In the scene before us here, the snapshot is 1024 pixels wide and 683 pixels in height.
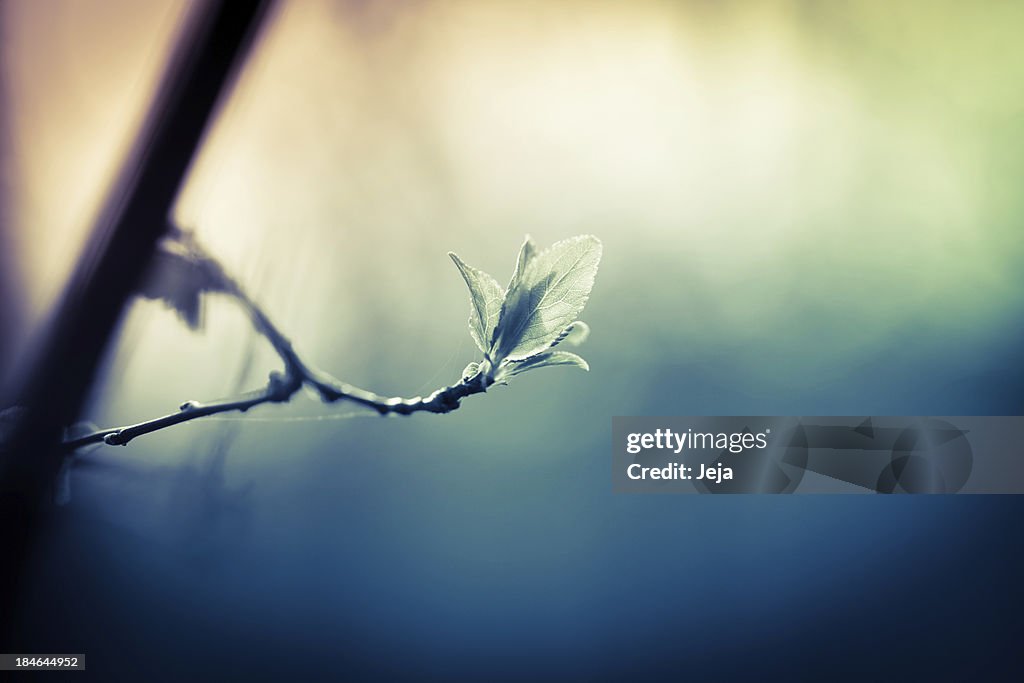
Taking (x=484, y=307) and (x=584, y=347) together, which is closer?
(x=484, y=307)

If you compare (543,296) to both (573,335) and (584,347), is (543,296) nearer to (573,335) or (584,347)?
(573,335)

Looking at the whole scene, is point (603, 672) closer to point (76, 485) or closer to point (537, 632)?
point (537, 632)

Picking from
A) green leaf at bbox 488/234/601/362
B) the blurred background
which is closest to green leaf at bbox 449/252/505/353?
green leaf at bbox 488/234/601/362

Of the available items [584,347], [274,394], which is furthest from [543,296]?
[584,347]

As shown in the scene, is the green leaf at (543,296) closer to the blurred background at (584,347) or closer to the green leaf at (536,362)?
the green leaf at (536,362)

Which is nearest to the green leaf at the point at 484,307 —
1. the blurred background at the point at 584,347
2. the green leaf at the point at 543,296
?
the green leaf at the point at 543,296

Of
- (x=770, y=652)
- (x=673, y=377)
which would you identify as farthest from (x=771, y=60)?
(x=770, y=652)

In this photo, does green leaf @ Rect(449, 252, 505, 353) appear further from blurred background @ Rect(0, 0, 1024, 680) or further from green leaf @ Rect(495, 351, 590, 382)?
blurred background @ Rect(0, 0, 1024, 680)
